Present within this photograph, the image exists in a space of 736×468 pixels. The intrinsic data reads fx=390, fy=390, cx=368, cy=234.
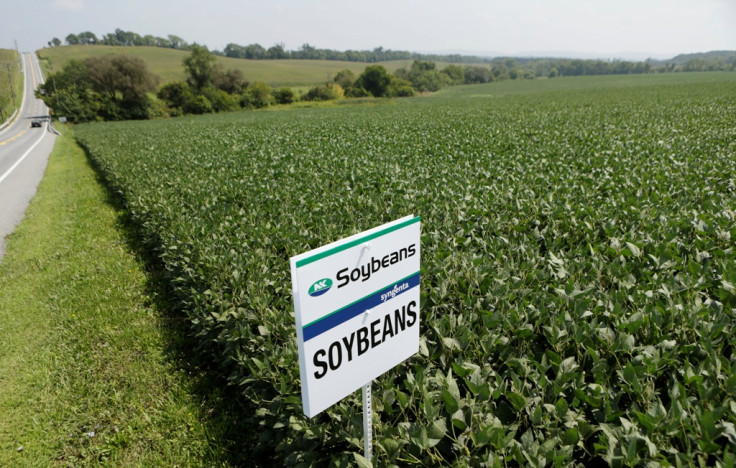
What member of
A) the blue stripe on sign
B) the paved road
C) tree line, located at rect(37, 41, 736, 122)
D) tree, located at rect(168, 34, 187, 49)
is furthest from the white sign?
tree, located at rect(168, 34, 187, 49)

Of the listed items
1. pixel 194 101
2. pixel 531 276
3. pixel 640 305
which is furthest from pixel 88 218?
pixel 194 101

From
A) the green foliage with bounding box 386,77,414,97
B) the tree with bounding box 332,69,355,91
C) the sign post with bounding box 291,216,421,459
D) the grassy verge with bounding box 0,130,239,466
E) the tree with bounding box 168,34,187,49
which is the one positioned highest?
the tree with bounding box 168,34,187,49

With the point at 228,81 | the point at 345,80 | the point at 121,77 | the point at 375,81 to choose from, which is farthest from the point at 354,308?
the point at 345,80

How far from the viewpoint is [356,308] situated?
1.98 metres

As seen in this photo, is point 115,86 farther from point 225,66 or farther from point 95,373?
point 95,373

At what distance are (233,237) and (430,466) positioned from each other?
4.01m

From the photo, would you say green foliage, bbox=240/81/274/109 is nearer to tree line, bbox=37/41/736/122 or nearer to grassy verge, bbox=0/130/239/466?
tree line, bbox=37/41/736/122

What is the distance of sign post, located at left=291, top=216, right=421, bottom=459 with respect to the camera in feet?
5.80

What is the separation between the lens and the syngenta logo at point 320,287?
1747 mm

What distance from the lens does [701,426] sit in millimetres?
1804

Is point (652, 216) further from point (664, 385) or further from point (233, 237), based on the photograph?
point (233, 237)

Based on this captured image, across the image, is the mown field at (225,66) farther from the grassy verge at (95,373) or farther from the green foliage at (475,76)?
the grassy verge at (95,373)

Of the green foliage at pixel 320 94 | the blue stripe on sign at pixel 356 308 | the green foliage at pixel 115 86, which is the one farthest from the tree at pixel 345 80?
the blue stripe on sign at pixel 356 308

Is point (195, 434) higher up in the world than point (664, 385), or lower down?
lower down
